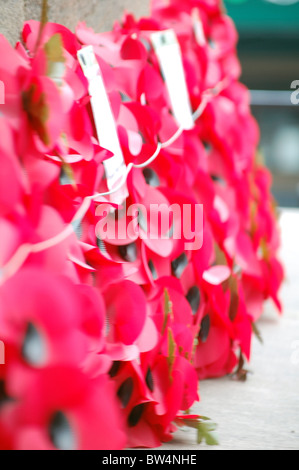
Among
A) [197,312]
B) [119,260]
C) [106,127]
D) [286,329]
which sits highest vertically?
[106,127]

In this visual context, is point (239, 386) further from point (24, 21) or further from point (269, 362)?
point (24, 21)

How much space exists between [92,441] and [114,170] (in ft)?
0.98

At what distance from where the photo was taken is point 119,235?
0.62 meters

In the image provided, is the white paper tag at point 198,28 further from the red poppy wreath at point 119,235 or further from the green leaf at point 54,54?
the green leaf at point 54,54

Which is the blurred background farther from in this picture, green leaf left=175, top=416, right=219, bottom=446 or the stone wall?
green leaf left=175, top=416, right=219, bottom=446

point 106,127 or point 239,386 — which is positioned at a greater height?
point 106,127

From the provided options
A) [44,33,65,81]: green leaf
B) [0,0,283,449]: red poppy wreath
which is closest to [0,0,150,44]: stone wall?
[0,0,283,449]: red poppy wreath

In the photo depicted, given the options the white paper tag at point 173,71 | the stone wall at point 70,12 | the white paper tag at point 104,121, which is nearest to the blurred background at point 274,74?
the stone wall at point 70,12

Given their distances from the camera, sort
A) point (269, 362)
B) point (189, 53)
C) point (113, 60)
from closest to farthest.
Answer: point (113, 60) → point (269, 362) → point (189, 53)

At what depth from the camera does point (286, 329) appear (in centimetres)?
99

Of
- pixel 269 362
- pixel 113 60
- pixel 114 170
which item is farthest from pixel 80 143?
pixel 269 362

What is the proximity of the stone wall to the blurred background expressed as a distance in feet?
8.20

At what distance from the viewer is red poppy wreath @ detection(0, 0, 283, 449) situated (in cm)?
39
